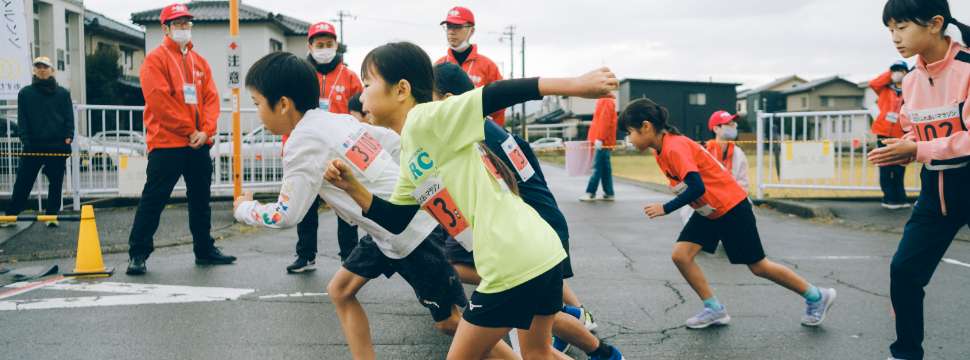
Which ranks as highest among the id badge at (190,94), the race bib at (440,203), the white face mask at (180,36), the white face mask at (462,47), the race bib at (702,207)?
the white face mask at (180,36)

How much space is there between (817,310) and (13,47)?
6.34 m

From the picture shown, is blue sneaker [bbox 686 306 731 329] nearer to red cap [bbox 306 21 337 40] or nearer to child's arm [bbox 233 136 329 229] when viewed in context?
child's arm [bbox 233 136 329 229]

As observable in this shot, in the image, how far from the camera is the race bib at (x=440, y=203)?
279cm

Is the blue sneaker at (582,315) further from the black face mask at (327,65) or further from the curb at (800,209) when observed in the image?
the curb at (800,209)

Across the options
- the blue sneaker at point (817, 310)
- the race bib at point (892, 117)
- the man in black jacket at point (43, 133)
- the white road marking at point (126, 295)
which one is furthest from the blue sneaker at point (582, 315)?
the race bib at point (892, 117)

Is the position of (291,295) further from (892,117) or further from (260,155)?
(892,117)

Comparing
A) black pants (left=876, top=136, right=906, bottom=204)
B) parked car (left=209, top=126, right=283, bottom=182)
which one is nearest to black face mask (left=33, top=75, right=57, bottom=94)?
parked car (left=209, top=126, right=283, bottom=182)

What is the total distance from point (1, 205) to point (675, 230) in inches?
341

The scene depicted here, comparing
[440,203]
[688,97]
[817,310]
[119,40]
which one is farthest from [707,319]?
[688,97]

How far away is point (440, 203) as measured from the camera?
9.32 ft

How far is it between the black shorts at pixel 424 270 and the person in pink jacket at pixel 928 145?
187cm

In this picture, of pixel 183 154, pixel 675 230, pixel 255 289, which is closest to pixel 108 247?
pixel 183 154

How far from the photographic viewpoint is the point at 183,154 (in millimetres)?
6328

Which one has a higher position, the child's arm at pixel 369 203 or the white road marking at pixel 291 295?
the child's arm at pixel 369 203
